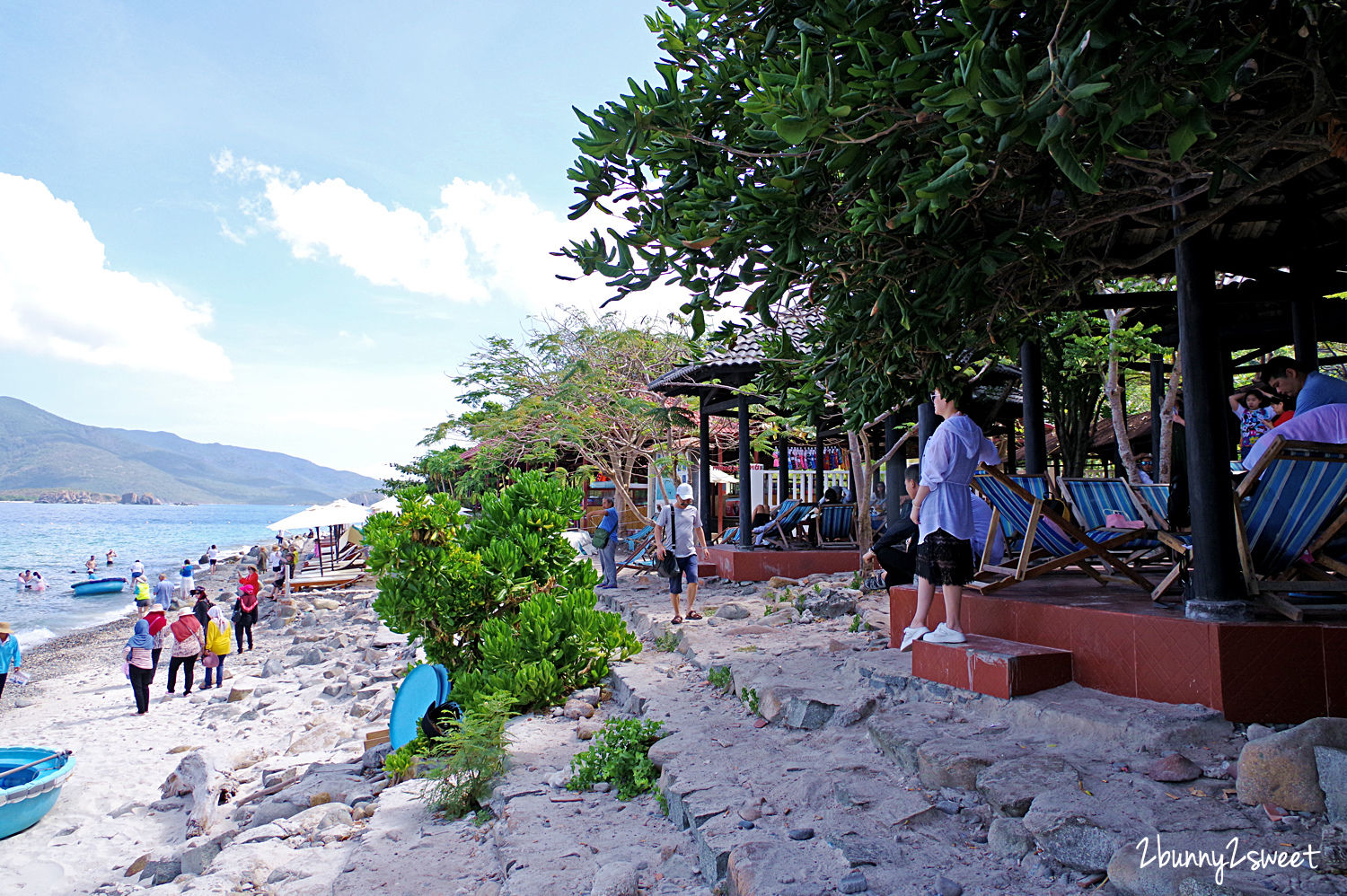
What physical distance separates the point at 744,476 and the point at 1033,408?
542 centimetres

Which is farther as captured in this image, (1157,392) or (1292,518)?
(1157,392)

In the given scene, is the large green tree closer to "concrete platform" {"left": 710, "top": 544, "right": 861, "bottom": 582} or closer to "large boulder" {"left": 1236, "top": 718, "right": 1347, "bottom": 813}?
"concrete platform" {"left": 710, "top": 544, "right": 861, "bottom": 582}

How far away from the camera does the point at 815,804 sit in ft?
11.3

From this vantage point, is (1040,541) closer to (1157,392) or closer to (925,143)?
(925,143)

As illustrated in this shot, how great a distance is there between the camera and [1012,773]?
315 centimetres

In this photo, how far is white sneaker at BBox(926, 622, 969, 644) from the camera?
13.9 ft

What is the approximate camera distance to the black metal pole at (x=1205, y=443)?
135 inches

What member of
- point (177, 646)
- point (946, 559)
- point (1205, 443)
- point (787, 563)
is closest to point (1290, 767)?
point (1205, 443)

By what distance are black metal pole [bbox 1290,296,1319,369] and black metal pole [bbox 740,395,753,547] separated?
21.5 ft

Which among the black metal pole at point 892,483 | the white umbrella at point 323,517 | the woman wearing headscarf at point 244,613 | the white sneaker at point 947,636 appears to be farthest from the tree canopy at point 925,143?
the white umbrella at point 323,517

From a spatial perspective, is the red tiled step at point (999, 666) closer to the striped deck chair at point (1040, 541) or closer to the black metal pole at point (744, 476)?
the striped deck chair at point (1040, 541)

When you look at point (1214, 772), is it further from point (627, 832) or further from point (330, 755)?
point (330, 755)

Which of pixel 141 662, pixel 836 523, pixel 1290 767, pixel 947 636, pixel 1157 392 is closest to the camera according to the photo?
pixel 1290 767

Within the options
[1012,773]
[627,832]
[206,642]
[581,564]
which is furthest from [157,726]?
[1012,773]
